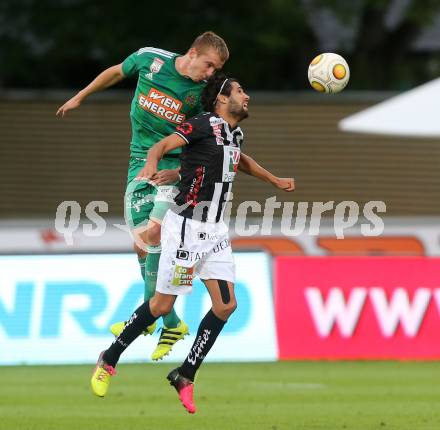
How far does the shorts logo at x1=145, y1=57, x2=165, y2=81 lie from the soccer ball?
1155mm

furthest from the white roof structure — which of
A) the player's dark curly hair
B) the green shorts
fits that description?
the player's dark curly hair

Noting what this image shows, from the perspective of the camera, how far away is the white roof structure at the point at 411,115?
1958 centimetres

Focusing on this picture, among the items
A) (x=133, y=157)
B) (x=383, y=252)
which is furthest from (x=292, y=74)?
(x=133, y=157)

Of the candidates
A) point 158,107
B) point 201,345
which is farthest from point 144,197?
point 201,345

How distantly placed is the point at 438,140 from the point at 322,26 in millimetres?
5945

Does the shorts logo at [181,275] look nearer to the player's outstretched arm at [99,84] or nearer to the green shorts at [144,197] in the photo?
the green shorts at [144,197]

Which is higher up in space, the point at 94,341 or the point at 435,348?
the point at 435,348

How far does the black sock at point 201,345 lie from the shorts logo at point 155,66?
6.23ft

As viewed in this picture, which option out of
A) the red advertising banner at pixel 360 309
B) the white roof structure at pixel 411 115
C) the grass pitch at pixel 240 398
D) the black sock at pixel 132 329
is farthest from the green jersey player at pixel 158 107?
the white roof structure at pixel 411 115

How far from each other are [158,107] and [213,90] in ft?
1.90

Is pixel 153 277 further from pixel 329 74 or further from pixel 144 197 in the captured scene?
pixel 329 74

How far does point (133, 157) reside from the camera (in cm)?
1043

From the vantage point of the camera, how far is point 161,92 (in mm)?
10141

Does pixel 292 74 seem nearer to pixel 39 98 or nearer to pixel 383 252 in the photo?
pixel 39 98
